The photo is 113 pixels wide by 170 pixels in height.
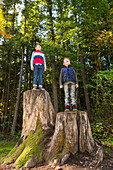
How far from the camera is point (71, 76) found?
473 cm

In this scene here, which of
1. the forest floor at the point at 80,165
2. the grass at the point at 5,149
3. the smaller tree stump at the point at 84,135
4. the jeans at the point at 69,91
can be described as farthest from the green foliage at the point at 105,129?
the grass at the point at 5,149

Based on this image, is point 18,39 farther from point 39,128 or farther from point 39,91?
point 39,128

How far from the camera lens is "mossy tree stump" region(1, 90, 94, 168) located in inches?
141

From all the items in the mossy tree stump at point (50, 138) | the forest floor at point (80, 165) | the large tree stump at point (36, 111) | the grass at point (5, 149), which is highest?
the large tree stump at point (36, 111)

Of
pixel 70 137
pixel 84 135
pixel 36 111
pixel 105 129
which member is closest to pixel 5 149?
pixel 36 111

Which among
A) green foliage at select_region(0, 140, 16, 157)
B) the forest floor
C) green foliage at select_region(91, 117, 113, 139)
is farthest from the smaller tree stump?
green foliage at select_region(91, 117, 113, 139)

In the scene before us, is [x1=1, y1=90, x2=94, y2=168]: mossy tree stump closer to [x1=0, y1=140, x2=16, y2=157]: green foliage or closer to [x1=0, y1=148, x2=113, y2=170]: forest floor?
[x1=0, y1=148, x2=113, y2=170]: forest floor

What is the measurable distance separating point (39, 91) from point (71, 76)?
1.18 meters

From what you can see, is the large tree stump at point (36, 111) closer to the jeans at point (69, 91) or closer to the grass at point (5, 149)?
the jeans at point (69, 91)

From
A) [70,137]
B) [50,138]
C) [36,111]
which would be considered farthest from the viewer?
[36,111]

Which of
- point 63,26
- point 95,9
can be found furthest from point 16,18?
point 95,9

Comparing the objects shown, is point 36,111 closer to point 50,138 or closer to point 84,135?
point 50,138

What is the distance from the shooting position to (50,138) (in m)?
4.11

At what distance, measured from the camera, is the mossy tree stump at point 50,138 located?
11.8 ft
